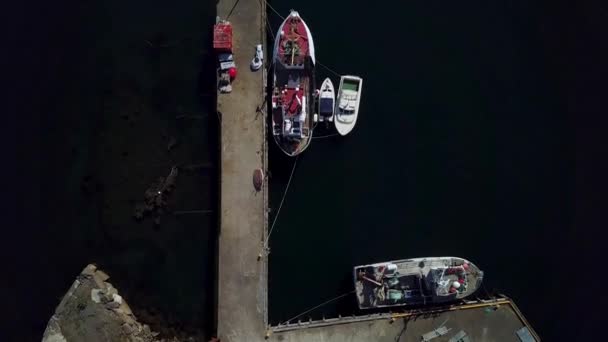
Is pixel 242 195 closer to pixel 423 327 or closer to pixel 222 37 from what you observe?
pixel 222 37

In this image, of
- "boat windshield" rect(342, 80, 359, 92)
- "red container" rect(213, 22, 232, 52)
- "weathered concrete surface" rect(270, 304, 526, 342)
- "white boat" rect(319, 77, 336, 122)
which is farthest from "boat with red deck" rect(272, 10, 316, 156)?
"weathered concrete surface" rect(270, 304, 526, 342)

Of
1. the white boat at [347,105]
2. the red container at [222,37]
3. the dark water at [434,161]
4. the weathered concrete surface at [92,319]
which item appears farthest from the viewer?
the white boat at [347,105]

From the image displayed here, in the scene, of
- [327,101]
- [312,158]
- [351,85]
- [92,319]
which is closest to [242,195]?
[312,158]

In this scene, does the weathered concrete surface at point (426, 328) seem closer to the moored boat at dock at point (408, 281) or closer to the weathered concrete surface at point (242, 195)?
the moored boat at dock at point (408, 281)

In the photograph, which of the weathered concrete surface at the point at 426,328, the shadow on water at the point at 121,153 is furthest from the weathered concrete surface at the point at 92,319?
the weathered concrete surface at the point at 426,328

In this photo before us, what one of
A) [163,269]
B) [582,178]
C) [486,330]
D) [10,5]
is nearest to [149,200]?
[163,269]

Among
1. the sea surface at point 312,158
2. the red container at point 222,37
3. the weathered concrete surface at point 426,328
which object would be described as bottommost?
the weathered concrete surface at point 426,328

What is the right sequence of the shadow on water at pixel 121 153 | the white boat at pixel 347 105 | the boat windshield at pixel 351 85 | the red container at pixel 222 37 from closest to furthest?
the red container at pixel 222 37
the shadow on water at pixel 121 153
the white boat at pixel 347 105
the boat windshield at pixel 351 85
